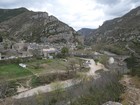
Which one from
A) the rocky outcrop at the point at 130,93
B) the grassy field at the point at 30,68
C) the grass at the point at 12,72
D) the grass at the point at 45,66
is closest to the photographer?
the rocky outcrop at the point at 130,93

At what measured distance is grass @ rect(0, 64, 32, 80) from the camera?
78438 millimetres

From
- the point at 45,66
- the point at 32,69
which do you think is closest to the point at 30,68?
the point at 32,69

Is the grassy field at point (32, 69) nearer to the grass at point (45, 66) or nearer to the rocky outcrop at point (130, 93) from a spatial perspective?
the grass at point (45, 66)

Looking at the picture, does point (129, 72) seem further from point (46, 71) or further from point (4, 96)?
point (4, 96)

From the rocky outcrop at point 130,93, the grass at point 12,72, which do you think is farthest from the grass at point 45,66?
the rocky outcrop at point 130,93

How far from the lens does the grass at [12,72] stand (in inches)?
3088

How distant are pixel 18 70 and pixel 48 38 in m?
112

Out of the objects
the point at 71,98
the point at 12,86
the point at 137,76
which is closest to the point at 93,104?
the point at 71,98

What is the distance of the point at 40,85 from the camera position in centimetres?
7644

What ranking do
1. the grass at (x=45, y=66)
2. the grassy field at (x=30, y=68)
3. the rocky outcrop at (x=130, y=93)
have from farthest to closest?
the grass at (x=45, y=66)
the grassy field at (x=30, y=68)
the rocky outcrop at (x=130, y=93)

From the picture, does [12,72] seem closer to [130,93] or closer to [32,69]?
[32,69]

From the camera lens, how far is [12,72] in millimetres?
81438

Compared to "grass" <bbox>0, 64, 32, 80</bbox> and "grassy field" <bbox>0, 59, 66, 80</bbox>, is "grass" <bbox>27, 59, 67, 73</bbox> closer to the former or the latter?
"grassy field" <bbox>0, 59, 66, 80</bbox>

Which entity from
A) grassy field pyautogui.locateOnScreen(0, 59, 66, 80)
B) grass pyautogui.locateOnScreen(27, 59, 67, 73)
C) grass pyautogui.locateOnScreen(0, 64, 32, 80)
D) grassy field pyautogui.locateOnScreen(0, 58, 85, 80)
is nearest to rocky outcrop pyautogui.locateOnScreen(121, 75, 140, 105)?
grassy field pyautogui.locateOnScreen(0, 58, 85, 80)
